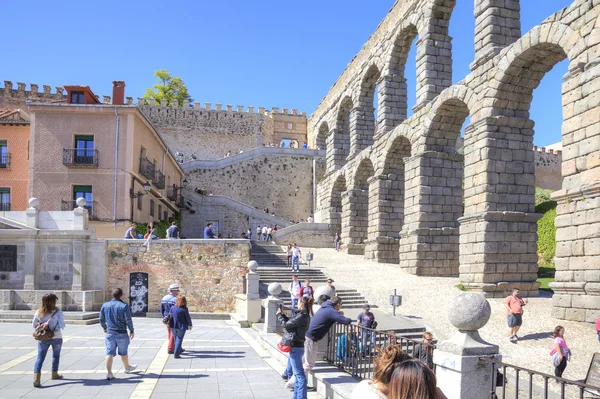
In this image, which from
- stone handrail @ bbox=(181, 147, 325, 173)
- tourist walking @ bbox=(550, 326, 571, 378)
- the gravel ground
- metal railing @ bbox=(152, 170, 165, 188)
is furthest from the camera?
stone handrail @ bbox=(181, 147, 325, 173)

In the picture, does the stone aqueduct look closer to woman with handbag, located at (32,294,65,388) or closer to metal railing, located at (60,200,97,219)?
woman with handbag, located at (32,294,65,388)

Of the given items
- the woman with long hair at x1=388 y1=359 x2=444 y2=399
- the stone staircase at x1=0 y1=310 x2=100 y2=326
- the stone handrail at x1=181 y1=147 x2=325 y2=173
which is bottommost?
the stone staircase at x1=0 y1=310 x2=100 y2=326

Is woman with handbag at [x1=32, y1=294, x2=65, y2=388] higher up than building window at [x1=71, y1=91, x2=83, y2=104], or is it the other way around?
building window at [x1=71, y1=91, x2=83, y2=104]

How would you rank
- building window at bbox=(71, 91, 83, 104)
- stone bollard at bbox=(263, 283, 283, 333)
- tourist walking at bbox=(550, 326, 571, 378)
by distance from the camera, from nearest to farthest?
tourist walking at bbox=(550, 326, 571, 378) → stone bollard at bbox=(263, 283, 283, 333) → building window at bbox=(71, 91, 83, 104)

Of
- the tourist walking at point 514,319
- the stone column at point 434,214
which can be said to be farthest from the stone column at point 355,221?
the tourist walking at point 514,319

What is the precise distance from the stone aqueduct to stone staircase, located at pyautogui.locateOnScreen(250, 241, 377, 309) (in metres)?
3.66

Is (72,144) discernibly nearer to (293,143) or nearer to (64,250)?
(64,250)

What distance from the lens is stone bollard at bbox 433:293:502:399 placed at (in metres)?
5.19

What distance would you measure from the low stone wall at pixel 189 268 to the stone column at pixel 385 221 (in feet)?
24.3

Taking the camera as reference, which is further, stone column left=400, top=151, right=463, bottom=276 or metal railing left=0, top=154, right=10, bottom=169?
metal railing left=0, top=154, right=10, bottom=169

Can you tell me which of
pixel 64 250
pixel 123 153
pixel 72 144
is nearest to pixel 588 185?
pixel 64 250

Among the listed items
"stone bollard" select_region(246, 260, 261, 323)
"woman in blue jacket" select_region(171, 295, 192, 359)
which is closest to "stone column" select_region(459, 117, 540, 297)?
"stone bollard" select_region(246, 260, 261, 323)

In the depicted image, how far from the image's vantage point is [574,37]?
13664 millimetres

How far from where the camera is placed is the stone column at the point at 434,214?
69.8ft
